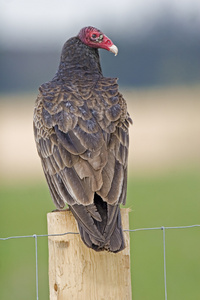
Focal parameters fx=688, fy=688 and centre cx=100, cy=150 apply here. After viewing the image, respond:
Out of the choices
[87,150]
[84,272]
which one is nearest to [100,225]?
[84,272]

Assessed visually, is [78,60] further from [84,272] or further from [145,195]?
[145,195]

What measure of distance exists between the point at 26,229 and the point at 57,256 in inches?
425

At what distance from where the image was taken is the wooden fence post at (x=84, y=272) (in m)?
3.62

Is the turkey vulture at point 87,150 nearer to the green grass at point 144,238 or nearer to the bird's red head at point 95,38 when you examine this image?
the bird's red head at point 95,38

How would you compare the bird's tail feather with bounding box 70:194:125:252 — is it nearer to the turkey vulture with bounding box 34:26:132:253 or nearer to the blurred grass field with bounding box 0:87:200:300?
the turkey vulture with bounding box 34:26:132:253

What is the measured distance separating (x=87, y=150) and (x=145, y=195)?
14385 millimetres

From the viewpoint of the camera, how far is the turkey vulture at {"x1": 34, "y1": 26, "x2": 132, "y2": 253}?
3.91 metres

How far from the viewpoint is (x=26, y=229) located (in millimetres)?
14328

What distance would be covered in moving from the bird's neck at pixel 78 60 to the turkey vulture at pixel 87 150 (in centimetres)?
18

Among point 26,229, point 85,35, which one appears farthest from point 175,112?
point 85,35

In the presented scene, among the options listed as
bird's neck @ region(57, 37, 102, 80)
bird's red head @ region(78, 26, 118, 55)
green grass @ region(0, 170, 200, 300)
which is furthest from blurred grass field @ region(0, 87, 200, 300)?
bird's red head @ region(78, 26, 118, 55)

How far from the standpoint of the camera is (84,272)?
3.63 metres

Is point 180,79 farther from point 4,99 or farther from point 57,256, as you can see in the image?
point 57,256

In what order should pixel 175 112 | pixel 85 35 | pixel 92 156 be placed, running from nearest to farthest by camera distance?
1. pixel 92 156
2. pixel 85 35
3. pixel 175 112
